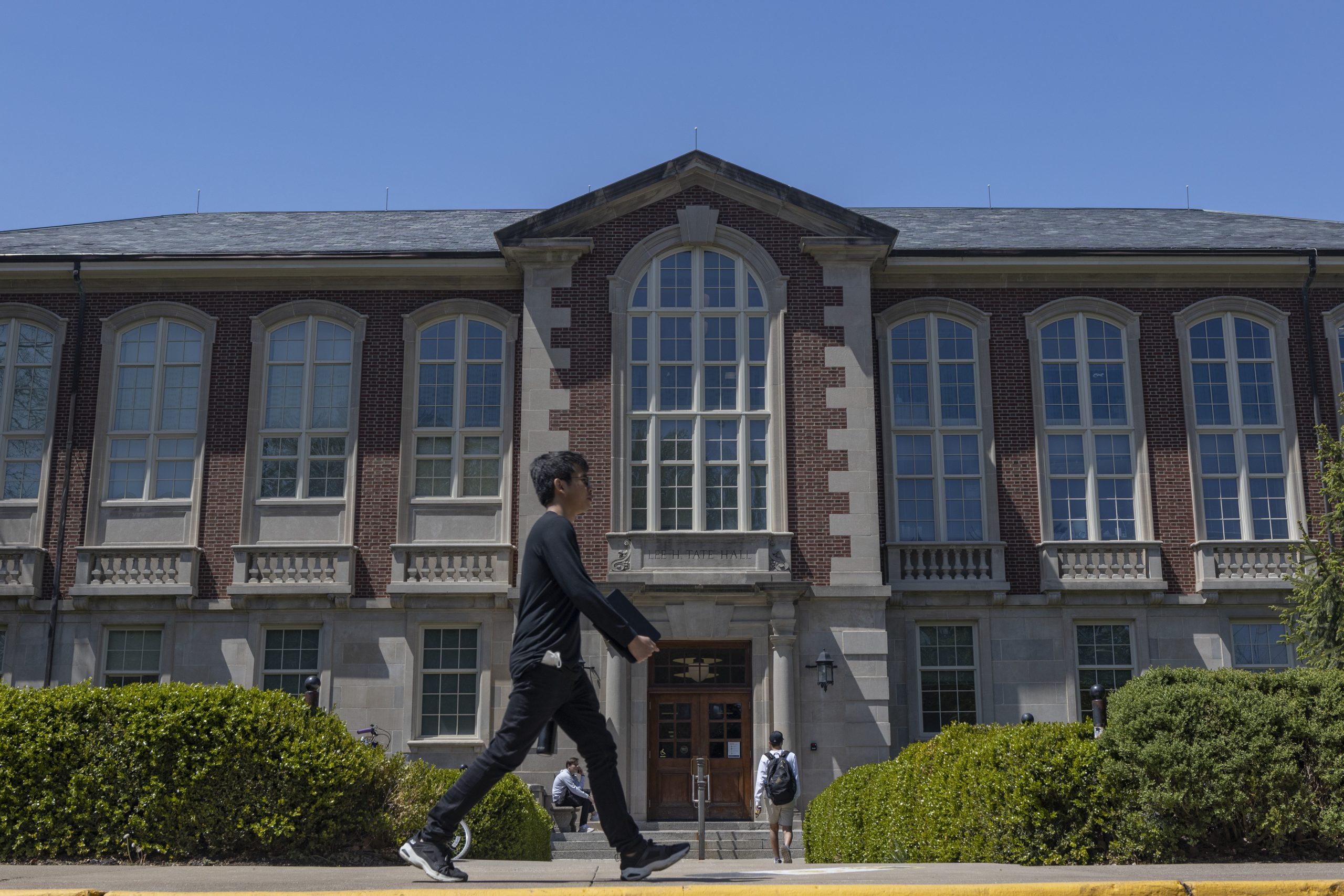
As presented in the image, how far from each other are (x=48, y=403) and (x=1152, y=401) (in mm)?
19868

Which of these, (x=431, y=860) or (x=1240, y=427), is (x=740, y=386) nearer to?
(x=1240, y=427)

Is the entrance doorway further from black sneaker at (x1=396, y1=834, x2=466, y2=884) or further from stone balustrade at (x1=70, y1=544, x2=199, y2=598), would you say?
black sneaker at (x1=396, y1=834, x2=466, y2=884)

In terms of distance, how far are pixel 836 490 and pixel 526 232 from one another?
274 inches

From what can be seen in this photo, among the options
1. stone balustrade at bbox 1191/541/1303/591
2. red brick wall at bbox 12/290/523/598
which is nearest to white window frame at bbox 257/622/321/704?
red brick wall at bbox 12/290/523/598

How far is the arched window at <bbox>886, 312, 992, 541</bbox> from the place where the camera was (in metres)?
22.3

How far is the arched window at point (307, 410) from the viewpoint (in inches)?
882

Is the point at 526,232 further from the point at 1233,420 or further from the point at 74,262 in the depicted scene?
the point at 1233,420

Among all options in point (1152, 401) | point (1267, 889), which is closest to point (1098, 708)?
point (1152, 401)

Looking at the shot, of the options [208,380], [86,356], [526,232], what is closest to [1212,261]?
[526,232]

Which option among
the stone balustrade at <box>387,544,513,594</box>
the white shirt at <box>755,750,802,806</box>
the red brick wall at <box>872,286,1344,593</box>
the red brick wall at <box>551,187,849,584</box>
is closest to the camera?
the white shirt at <box>755,750,802,806</box>

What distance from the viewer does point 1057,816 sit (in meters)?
9.05

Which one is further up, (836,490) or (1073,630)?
(836,490)

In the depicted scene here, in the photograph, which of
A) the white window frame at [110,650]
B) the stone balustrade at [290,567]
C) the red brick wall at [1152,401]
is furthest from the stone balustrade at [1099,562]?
the white window frame at [110,650]

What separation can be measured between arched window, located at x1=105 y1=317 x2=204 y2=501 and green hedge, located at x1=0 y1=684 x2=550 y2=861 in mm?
13874
